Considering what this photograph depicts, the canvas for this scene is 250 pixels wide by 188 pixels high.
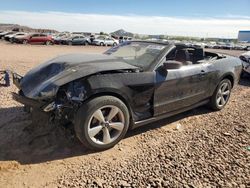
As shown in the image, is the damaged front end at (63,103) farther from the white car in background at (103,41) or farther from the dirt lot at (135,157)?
the white car in background at (103,41)

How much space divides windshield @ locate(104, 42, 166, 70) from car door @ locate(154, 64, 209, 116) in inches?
13.3

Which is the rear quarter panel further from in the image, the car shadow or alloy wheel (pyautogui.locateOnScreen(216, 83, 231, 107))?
the car shadow

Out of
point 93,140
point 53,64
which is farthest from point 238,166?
point 53,64

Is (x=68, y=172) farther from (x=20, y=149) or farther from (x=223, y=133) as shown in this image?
(x=223, y=133)

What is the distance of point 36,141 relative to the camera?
401 cm

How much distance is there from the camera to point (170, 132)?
15.0ft

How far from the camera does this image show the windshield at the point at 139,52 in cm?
445

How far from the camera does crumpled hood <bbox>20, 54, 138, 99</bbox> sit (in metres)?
3.62

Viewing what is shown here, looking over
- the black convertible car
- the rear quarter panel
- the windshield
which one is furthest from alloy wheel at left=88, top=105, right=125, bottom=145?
the rear quarter panel

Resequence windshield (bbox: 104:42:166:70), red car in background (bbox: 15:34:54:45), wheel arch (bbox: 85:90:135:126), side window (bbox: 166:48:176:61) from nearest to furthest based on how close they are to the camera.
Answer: wheel arch (bbox: 85:90:135:126)
windshield (bbox: 104:42:166:70)
side window (bbox: 166:48:176:61)
red car in background (bbox: 15:34:54:45)

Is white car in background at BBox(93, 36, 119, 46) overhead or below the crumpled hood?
below

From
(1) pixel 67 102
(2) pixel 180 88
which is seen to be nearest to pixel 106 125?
(1) pixel 67 102

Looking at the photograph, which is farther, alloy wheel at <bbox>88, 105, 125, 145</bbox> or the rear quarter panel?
the rear quarter panel

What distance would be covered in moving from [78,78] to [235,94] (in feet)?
17.3
